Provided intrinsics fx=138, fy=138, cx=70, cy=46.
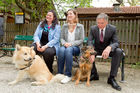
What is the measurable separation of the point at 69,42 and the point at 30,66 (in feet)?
4.18

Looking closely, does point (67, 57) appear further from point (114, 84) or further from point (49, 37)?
point (114, 84)

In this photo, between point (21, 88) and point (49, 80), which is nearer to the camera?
point (21, 88)

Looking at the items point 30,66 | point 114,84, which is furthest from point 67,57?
point 114,84

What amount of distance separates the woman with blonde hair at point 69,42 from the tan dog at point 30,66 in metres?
0.40

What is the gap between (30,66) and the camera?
317 centimetres

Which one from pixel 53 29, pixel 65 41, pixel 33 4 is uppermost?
pixel 33 4

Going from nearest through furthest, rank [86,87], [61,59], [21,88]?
[21,88] < [86,87] < [61,59]

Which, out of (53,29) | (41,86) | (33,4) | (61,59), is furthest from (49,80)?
(33,4)

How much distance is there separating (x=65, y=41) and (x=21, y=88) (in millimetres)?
1717

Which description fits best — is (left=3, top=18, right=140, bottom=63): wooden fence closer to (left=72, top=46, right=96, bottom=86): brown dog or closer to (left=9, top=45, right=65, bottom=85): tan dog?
(left=72, top=46, right=96, bottom=86): brown dog

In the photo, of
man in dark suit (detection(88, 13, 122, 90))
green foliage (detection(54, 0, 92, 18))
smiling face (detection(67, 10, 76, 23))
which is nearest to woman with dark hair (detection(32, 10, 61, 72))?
smiling face (detection(67, 10, 76, 23))

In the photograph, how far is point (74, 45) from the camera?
12.3ft

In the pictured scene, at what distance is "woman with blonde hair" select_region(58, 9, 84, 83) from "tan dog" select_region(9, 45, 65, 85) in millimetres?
400

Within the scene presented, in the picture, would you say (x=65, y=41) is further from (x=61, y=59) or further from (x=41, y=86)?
(x=41, y=86)
